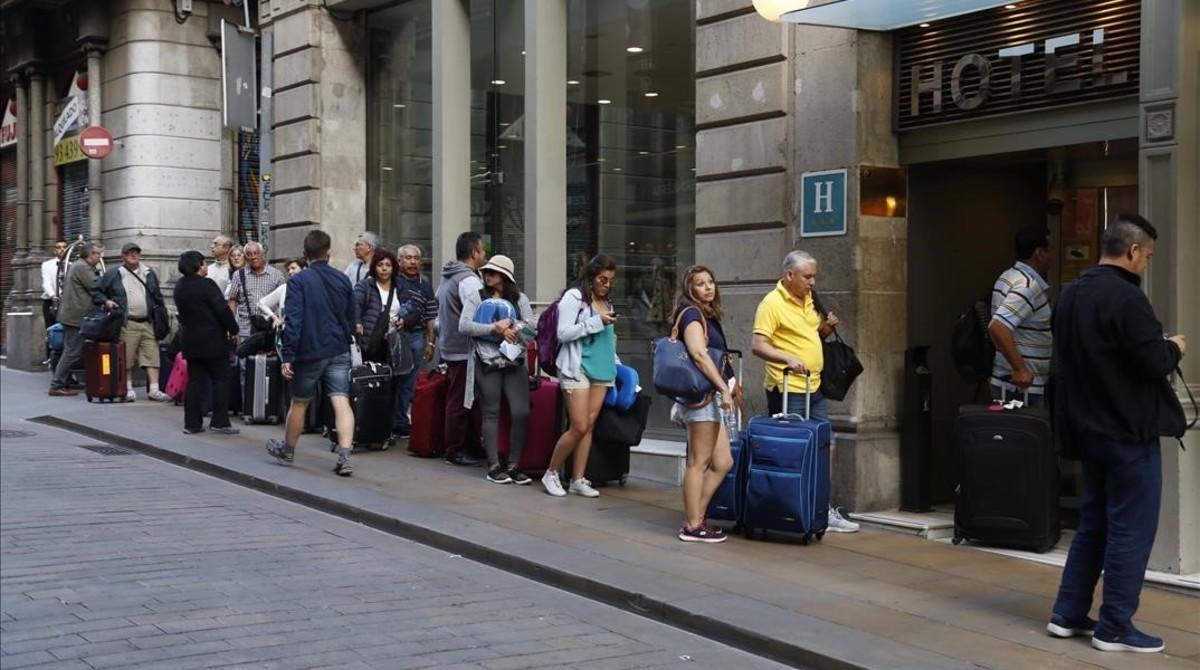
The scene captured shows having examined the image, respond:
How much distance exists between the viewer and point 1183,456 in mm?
Answer: 7613

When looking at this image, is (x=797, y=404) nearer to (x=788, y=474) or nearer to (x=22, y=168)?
(x=788, y=474)

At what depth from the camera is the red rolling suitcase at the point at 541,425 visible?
1133 cm

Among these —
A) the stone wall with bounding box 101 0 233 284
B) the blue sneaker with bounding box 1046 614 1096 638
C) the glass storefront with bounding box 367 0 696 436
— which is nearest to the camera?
the blue sneaker with bounding box 1046 614 1096 638

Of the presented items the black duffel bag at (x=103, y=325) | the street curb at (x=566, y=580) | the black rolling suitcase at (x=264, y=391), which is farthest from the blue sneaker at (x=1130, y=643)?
the black duffel bag at (x=103, y=325)

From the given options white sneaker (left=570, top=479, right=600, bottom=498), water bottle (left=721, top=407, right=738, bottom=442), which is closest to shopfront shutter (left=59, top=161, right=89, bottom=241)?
white sneaker (left=570, top=479, right=600, bottom=498)

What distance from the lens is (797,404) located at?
30.1ft

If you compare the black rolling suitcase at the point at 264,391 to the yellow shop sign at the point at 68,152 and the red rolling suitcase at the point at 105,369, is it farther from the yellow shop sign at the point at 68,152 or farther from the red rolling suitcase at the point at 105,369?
the yellow shop sign at the point at 68,152

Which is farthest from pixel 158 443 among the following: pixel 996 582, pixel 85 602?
pixel 996 582

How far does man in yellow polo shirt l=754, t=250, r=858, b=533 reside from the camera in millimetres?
8773

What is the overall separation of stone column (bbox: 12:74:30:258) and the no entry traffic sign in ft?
13.7

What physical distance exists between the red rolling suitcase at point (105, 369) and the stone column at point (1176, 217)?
43.0 ft

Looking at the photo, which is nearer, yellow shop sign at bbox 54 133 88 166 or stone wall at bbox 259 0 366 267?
stone wall at bbox 259 0 366 267

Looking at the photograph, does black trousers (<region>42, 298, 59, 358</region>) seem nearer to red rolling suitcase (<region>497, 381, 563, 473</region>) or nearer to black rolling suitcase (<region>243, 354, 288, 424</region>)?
black rolling suitcase (<region>243, 354, 288, 424</region>)

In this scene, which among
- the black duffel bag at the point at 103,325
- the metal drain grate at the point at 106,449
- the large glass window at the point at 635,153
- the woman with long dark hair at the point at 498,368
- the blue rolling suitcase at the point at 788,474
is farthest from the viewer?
the black duffel bag at the point at 103,325
